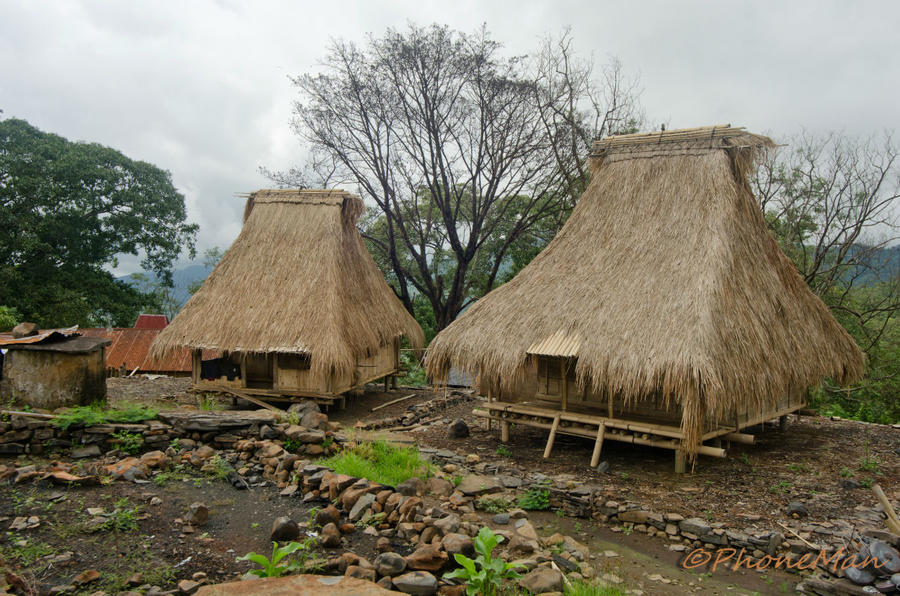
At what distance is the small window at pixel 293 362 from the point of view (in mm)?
11828

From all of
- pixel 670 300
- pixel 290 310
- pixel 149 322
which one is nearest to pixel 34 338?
pixel 290 310

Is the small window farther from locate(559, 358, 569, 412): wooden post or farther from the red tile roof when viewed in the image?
the red tile roof

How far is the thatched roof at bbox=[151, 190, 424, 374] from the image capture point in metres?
11.4

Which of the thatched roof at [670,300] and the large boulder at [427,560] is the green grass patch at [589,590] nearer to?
the large boulder at [427,560]

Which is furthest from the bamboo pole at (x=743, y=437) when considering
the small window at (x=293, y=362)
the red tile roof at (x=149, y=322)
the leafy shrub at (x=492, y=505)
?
the red tile roof at (x=149, y=322)

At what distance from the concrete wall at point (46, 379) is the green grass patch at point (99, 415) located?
0.39 metres

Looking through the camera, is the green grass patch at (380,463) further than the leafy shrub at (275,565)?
Yes

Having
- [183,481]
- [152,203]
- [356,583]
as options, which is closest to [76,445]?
[183,481]

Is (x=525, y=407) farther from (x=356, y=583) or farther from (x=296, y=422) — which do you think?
(x=356, y=583)

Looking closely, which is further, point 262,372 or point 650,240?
point 262,372

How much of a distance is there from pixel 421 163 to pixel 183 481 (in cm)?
1365

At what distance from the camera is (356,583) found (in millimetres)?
3906

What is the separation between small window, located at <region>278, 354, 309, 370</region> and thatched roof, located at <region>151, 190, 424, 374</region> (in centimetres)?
66

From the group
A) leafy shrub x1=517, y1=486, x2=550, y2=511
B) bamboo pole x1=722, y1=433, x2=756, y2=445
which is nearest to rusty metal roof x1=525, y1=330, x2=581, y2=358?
leafy shrub x1=517, y1=486, x2=550, y2=511
